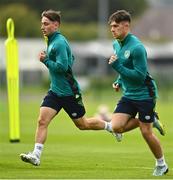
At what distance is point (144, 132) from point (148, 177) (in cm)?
75

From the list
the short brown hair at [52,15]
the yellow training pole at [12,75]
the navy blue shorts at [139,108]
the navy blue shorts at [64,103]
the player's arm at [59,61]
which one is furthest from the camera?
the yellow training pole at [12,75]

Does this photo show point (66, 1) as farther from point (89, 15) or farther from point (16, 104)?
point (16, 104)

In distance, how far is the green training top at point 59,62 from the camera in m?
16.0

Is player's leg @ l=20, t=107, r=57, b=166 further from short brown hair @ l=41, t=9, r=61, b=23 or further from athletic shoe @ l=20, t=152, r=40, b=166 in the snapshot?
short brown hair @ l=41, t=9, r=61, b=23

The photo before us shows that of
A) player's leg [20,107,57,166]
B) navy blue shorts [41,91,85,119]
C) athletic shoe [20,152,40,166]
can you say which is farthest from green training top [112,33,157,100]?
athletic shoe [20,152,40,166]

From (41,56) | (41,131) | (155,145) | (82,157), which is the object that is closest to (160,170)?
(155,145)

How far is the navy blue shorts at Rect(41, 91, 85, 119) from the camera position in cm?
1633

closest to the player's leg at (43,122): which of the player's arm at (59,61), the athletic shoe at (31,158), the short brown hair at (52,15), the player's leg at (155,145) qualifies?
the athletic shoe at (31,158)

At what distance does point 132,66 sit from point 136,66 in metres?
0.17

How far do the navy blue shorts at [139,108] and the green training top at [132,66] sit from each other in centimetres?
7

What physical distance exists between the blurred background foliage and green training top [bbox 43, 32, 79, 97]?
69.3 meters

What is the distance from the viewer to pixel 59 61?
16.0m

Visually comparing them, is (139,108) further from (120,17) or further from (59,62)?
(59,62)

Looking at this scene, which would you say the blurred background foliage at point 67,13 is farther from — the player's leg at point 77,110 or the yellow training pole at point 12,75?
the player's leg at point 77,110
